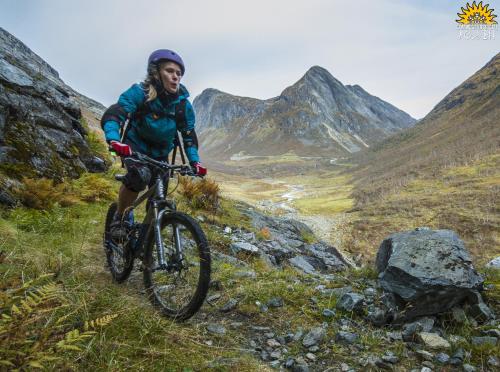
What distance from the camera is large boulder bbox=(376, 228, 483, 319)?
4941mm

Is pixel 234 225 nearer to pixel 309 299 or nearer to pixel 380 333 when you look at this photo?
pixel 309 299

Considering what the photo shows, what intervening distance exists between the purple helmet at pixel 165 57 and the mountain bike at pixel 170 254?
1451 mm

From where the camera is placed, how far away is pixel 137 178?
5.23 m

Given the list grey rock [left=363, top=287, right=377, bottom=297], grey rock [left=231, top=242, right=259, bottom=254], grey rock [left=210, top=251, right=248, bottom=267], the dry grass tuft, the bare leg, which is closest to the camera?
the bare leg

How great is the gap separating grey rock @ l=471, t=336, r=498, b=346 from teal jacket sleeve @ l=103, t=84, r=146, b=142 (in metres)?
5.00

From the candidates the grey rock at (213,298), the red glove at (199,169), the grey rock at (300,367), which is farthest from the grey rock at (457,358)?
the red glove at (199,169)

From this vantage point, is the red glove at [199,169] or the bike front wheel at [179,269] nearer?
the bike front wheel at [179,269]

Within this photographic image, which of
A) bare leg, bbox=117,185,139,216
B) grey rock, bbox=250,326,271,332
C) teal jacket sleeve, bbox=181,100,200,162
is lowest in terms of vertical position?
grey rock, bbox=250,326,271,332

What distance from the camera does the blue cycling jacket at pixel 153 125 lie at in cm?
507

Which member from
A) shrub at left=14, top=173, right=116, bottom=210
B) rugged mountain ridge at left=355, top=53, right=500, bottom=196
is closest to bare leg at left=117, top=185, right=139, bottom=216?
shrub at left=14, top=173, right=116, bottom=210

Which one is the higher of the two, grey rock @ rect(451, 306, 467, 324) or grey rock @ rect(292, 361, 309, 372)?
grey rock @ rect(451, 306, 467, 324)

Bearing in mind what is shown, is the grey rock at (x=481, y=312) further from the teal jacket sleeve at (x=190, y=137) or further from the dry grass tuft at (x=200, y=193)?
the dry grass tuft at (x=200, y=193)

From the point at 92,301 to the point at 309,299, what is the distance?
3.32 metres

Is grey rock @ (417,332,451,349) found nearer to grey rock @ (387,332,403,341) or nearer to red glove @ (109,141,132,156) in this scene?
grey rock @ (387,332,403,341)
